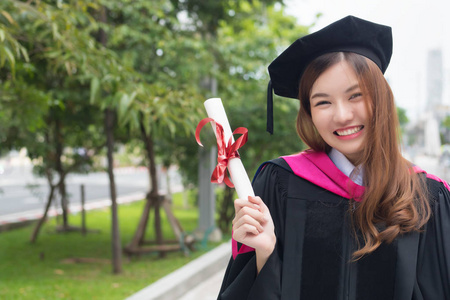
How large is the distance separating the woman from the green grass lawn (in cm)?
369

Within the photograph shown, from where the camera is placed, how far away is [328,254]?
61.7 inches

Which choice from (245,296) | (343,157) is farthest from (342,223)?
(245,296)

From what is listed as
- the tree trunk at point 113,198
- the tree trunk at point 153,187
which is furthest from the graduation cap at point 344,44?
the tree trunk at point 153,187

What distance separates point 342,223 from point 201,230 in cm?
711

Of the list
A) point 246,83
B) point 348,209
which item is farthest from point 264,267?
point 246,83

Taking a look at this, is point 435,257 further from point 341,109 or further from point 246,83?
point 246,83

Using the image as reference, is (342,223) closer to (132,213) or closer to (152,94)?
(152,94)

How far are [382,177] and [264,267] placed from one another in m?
0.44

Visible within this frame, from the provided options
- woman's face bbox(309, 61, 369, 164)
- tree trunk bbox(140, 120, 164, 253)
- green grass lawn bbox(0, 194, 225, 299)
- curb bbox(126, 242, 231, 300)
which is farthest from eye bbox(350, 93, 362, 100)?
tree trunk bbox(140, 120, 164, 253)

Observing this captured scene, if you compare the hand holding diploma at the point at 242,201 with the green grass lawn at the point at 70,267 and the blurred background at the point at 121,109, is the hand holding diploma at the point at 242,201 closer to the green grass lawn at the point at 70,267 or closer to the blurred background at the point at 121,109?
the blurred background at the point at 121,109

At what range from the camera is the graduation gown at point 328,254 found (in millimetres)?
1503

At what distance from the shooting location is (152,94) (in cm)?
413

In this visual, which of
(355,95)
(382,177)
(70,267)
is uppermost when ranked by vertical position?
(355,95)

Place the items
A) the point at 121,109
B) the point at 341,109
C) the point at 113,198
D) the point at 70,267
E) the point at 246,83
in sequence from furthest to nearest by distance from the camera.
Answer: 1. the point at 246,83
2. the point at 70,267
3. the point at 113,198
4. the point at 121,109
5. the point at 341,109
